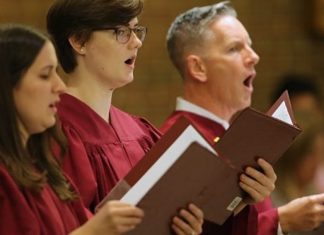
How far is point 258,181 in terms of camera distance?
2.74 meters

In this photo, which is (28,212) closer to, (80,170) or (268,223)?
(80,170)

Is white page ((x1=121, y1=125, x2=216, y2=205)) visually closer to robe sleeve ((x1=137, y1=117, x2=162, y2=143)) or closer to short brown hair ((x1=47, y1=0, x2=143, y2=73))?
short brown hair ((x1=47, y1=0, x2=143, y2=73))

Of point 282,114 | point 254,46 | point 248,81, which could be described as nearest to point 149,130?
point 282,114

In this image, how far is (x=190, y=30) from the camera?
12.3 feet

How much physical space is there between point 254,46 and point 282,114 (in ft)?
9.55

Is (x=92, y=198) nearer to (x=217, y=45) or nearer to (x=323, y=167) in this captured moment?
(x=217, y=45)

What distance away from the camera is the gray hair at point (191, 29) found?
3.77 meters

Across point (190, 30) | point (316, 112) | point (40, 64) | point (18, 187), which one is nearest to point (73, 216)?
point (18, 187)

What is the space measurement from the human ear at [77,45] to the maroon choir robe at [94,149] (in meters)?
0.14

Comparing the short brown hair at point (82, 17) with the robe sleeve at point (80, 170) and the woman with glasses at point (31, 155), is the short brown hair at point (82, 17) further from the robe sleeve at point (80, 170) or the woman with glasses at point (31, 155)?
the woman with glasses at point (31, 155)

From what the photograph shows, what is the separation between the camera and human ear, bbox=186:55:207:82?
377 centimetres

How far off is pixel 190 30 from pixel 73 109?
1081mm

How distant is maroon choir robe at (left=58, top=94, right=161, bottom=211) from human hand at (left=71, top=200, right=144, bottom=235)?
42cm

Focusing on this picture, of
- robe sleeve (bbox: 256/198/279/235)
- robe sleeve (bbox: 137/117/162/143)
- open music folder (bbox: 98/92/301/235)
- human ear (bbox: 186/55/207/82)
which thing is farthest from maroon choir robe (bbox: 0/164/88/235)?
human ear (bbox: 186/55/207/82)
